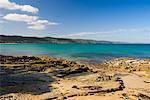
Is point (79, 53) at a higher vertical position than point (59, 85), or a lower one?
lower

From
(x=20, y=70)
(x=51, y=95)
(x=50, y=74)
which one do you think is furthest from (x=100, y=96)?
(x=20, y=70)

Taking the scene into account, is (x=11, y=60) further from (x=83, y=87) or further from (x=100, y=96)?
(x=100, y=96)

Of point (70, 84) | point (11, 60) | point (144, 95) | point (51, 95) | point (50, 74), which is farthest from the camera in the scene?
point (11, 60)

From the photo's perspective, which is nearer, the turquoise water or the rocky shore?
the rocky shore

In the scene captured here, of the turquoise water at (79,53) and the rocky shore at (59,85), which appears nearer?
the rocky shore at (59,85)

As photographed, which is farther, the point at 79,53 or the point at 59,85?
the point at 79,53

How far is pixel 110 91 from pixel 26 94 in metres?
5.77

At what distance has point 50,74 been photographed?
24.8 m

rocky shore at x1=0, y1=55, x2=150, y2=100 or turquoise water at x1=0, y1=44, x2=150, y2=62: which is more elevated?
rocky shore at x1=0, y1=55, x2=150, y2=100

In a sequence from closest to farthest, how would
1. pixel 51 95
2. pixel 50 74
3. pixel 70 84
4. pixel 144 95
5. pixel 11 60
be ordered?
1. pixel 51 95
2. pixel 144 95
3. pixel 70 84
4. pixel 50 74
5. pixel 11 60

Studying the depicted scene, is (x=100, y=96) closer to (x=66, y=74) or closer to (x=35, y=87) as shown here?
(x=35, y=87)

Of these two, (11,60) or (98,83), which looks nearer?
(98,83)

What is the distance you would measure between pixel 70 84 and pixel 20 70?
19.8 ft

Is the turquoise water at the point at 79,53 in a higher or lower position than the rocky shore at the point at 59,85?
lower
